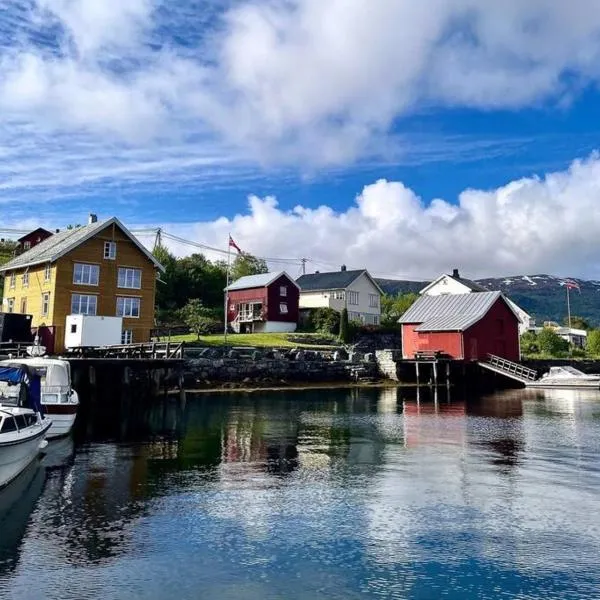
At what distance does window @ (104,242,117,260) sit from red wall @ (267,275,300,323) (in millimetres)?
25268

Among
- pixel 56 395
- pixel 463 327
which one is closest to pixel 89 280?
pixel 56 395

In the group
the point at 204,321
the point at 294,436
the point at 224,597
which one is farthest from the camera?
the point at 204,321

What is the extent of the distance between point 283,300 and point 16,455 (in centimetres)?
5747

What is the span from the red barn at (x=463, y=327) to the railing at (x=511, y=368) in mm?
1039

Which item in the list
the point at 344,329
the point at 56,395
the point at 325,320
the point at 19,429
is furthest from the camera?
the point at 325,320

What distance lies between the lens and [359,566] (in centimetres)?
1128

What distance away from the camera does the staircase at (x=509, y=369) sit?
57.5 meters

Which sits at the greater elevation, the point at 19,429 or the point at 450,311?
the point at 450,311

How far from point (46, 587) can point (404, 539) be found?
7.02 m

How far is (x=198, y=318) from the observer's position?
204 ft

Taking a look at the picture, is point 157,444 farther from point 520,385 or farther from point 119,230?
point 520,385

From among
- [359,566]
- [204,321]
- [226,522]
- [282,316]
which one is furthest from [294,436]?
[282,316]

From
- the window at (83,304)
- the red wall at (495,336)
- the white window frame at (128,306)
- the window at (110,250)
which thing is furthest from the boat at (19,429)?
the red wall at (495,336)

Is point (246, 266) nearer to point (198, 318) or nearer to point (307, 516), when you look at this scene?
point (198, 318)
